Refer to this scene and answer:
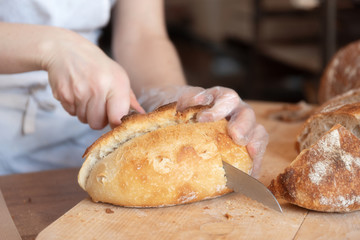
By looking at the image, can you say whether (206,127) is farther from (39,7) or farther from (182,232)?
(39,7)

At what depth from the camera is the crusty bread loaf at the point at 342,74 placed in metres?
1.99

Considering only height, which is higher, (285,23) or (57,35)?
(57,35)

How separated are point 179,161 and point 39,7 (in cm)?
77

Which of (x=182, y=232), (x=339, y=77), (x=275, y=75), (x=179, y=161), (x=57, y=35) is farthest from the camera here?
(x=275, y=75)

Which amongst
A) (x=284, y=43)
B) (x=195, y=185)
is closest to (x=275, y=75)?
(x=284, y=43)

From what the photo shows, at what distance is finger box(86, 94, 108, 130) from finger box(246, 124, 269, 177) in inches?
14.2

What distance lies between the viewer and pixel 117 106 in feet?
3.60

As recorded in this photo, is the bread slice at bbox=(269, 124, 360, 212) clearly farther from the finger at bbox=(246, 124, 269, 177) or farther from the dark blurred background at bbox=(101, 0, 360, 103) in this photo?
the dark blurred background at bbox=(101, 0, 360, 103)

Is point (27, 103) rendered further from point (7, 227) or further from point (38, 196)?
point (7, 227)

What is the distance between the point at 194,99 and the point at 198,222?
335mm

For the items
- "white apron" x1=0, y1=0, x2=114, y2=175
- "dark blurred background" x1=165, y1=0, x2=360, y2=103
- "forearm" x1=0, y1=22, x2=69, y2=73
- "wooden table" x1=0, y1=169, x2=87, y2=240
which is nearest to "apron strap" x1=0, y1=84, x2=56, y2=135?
"white apron" x1=0, y1=0, x2=114, y2=175

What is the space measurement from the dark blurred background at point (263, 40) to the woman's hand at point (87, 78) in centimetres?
242

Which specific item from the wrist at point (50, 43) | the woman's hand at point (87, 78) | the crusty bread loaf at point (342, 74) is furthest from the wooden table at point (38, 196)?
the crusty bread loaf at point (342, 74)

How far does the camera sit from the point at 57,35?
1132mm
